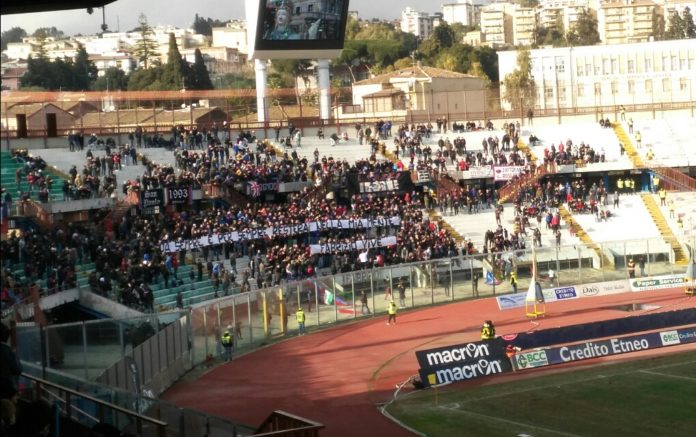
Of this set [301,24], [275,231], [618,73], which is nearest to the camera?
[275,231]

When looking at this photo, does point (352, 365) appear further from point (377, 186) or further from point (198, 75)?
point (198, 75)

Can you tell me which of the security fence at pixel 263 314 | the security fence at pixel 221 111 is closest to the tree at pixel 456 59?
the security fence at pixel 221 111

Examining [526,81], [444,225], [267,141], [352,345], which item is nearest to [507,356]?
[352,345]

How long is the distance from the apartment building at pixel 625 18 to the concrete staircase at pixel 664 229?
132 m

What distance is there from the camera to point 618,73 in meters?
94.1

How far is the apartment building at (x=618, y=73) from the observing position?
9056 centimetres

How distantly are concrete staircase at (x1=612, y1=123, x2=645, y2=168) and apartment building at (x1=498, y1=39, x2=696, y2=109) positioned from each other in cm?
2342

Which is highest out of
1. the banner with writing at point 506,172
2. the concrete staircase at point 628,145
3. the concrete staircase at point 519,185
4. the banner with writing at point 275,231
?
the concrete staircase at point 628,145

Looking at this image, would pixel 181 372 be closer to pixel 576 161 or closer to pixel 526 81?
pixel 576 161

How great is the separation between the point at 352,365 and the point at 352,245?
14184 millimetres

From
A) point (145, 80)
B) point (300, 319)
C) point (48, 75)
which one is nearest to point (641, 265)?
point (300, 319)

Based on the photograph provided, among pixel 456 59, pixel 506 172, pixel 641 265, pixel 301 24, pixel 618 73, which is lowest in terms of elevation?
pixel 641 265

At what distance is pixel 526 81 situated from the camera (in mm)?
106875

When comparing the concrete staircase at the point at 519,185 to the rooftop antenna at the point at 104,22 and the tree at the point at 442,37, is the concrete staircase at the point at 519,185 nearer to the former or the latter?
the rooftop antenna at the point at 104,22
